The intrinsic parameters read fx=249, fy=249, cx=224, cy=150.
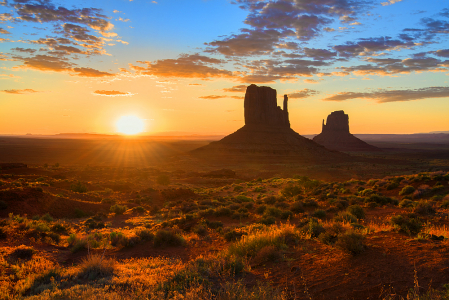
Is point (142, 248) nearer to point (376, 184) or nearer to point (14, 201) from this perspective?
point (14, 201)

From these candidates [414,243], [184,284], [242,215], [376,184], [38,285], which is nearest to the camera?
[184,284]

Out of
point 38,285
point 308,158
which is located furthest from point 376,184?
point 308,158

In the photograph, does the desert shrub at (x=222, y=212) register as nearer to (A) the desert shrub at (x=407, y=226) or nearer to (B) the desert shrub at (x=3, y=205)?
(A) the desert shrub at (x=407, y=226)

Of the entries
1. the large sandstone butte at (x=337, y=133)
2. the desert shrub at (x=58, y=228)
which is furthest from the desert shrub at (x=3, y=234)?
the large sandstone butte at (x=337, y=133)

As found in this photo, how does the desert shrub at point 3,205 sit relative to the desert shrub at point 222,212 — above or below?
above

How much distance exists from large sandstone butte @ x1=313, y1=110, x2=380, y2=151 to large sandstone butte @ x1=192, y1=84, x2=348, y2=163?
4616cm

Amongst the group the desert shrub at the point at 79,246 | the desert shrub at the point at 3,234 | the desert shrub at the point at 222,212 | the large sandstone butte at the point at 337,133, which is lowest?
the desert shrub at the point at 222,212

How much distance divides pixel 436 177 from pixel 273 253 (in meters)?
18.4

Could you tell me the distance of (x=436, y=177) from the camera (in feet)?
59.9

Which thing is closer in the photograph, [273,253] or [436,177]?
[273,253]

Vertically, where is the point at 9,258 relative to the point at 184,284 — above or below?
below

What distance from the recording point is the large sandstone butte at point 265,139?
79.8m

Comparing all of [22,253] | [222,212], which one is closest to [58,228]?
[22,253]

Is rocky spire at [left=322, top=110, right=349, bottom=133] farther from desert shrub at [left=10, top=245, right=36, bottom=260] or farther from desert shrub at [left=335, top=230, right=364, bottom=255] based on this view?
desert shrub at [left=10, top=245, right=36, bottom=260]
